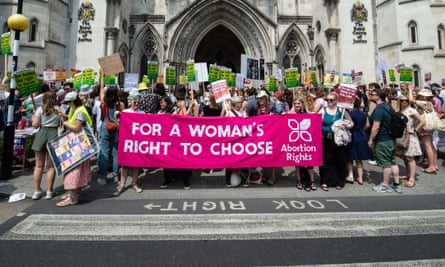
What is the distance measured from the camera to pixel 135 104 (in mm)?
5469

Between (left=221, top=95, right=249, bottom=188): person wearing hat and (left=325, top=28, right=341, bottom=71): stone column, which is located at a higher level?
(left=325, top=28, right=341, bottom=71): stone column

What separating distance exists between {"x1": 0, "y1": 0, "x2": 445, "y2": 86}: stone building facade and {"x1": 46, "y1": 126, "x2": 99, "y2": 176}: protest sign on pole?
14361 mm

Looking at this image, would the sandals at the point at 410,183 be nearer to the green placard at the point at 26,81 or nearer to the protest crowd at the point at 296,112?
the protest crowd at the point at 296,112

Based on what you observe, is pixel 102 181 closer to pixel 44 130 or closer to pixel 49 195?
pixel 49 195

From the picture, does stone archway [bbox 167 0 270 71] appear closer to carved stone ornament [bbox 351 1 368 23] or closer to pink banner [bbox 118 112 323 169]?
carved stone ornament [bbox 351 1 368 23]

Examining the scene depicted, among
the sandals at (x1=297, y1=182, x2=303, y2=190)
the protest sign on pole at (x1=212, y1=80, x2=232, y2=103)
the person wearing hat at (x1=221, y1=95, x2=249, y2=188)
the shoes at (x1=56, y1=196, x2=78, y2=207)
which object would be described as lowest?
the shoes at (x1=56, y1=196, x2=78, y2=207)

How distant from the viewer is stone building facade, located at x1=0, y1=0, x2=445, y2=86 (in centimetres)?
1644

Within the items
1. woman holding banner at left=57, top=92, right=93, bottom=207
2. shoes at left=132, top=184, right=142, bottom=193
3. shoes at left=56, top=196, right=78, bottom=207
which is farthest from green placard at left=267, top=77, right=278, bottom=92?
shoes at left=56, top=196, right=78, bottom=207

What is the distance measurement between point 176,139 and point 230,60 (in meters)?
23.0

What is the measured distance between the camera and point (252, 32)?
18703 millimetres

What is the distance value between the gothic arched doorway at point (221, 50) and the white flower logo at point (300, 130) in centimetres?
2101

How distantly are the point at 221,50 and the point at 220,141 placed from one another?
75.5ft

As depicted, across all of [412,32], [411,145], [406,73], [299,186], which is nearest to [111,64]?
[299,186]

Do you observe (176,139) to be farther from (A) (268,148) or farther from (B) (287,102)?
(B) (287,102)
